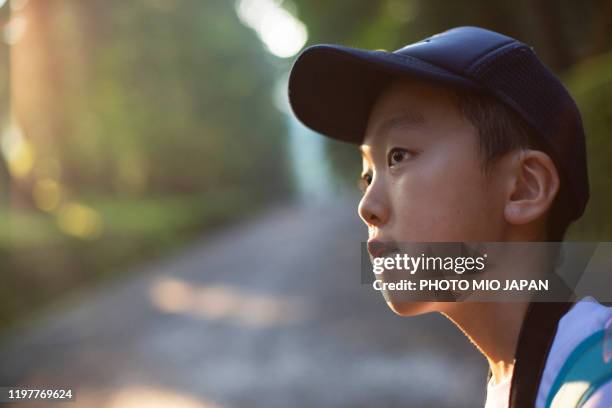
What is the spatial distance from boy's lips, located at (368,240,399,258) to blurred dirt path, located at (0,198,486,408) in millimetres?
4002

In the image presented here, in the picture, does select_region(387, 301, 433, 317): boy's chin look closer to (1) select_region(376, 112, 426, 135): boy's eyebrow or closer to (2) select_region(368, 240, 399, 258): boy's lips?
(2) select_region(368, 240, 399, 258): boy's lips

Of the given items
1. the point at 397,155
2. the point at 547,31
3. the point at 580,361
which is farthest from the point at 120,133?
the point at 580,361

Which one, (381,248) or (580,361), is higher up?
(381,248)

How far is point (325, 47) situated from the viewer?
1.46 metres

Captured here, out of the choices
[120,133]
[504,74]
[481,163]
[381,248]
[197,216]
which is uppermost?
[120,133]

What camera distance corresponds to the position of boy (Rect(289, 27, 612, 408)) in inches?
51.2

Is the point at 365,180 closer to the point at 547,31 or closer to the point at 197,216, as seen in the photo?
the point at 547,31

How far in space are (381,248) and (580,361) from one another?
0.45 metres

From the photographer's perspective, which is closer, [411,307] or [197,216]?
[411,307]

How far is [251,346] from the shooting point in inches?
305

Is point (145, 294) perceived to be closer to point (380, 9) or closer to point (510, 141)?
point (380, 9)

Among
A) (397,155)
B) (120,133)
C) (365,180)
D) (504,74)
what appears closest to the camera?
(504,74)

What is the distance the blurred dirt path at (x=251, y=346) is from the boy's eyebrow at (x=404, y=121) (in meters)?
4.08

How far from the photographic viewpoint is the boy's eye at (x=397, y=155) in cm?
140
